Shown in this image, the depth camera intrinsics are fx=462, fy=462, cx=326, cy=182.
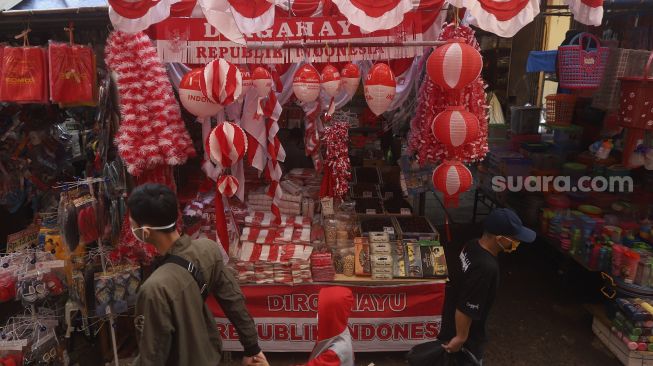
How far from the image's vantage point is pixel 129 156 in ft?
12.6

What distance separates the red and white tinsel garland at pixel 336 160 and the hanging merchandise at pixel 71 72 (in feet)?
7.28

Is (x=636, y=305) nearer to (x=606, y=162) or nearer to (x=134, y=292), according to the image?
(x=606, y=162)

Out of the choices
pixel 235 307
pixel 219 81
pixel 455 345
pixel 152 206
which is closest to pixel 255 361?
pixel 235 307

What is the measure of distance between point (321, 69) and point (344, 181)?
115 centimetres

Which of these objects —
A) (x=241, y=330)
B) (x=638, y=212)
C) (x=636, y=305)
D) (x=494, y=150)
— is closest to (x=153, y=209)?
(x=241, y=330)

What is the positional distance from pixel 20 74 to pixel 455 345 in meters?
4.05

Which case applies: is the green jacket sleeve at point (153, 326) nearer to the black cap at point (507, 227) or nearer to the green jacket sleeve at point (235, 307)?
the green jacket sleeve at point (235, 307)

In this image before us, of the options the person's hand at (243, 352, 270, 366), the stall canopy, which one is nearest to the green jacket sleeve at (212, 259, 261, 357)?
the person's hand at (243, 352, 270, 366)

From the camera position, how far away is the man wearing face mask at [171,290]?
2.22m

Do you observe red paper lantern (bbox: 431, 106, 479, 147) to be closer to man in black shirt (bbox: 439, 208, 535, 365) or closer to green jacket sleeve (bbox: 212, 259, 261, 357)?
man in black shirt (bbox: 439, 208, 535, 365)

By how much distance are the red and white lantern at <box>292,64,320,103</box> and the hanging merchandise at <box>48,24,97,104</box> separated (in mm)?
1817

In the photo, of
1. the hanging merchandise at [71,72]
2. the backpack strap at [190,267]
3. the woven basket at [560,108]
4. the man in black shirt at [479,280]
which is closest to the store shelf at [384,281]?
the man in black shirt at [479,280]

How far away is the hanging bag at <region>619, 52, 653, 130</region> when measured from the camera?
4.27 metres

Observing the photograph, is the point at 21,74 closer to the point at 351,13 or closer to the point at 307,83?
the point at 307,83
